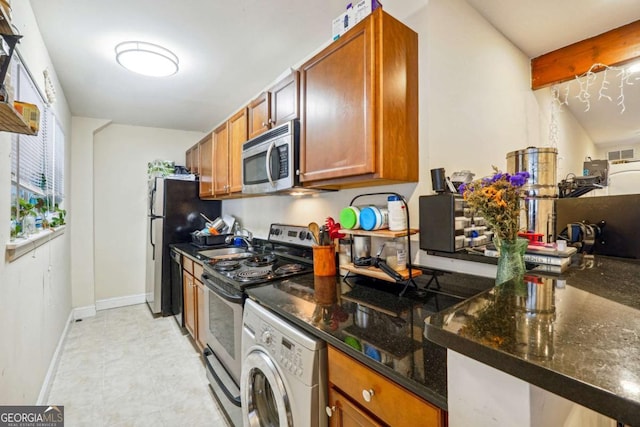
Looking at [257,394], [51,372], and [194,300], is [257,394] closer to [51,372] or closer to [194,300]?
[194,300]

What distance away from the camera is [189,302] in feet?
9.00

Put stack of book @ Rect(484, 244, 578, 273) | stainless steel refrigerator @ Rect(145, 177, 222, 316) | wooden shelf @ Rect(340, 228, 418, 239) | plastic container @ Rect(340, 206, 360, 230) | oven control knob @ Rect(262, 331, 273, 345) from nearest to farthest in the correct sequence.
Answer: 1. stack of book @ Rect(484, 244, 578, 273)
2. oven control knob @ Rect(262, 331, 273, 345)
3. wooden shelf @ Rect(340, 228, 418, 239)
4. plastic container @ Rect(340, 206, 360, 230)
5. stainless steel refrigerator @ Rect(145, 177, 222, 316)

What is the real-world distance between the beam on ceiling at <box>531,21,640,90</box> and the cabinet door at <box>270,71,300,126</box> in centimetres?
195

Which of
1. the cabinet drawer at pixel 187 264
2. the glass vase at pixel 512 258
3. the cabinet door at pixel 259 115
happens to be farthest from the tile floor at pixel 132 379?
the cabinet door at pixel 259 115

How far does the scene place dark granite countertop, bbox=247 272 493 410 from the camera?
0.75 metres

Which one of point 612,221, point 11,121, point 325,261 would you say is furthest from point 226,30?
point 612,221

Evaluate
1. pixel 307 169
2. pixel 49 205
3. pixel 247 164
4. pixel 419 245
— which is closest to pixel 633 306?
pixel 419 245

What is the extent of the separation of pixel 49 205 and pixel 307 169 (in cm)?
229

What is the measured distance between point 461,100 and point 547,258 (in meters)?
0.94

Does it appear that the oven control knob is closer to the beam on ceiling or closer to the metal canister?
the metal canister

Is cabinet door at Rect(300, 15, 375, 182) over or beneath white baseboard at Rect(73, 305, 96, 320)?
over

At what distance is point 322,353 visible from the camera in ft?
3.31

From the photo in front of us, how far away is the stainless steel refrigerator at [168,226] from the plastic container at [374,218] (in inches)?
103

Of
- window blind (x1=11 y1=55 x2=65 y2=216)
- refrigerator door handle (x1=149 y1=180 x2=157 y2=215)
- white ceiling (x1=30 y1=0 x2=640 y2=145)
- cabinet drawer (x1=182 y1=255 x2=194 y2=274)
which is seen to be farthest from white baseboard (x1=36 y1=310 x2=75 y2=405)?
white ceiling (x1=30 y1=0 x2=640 y2=145)
